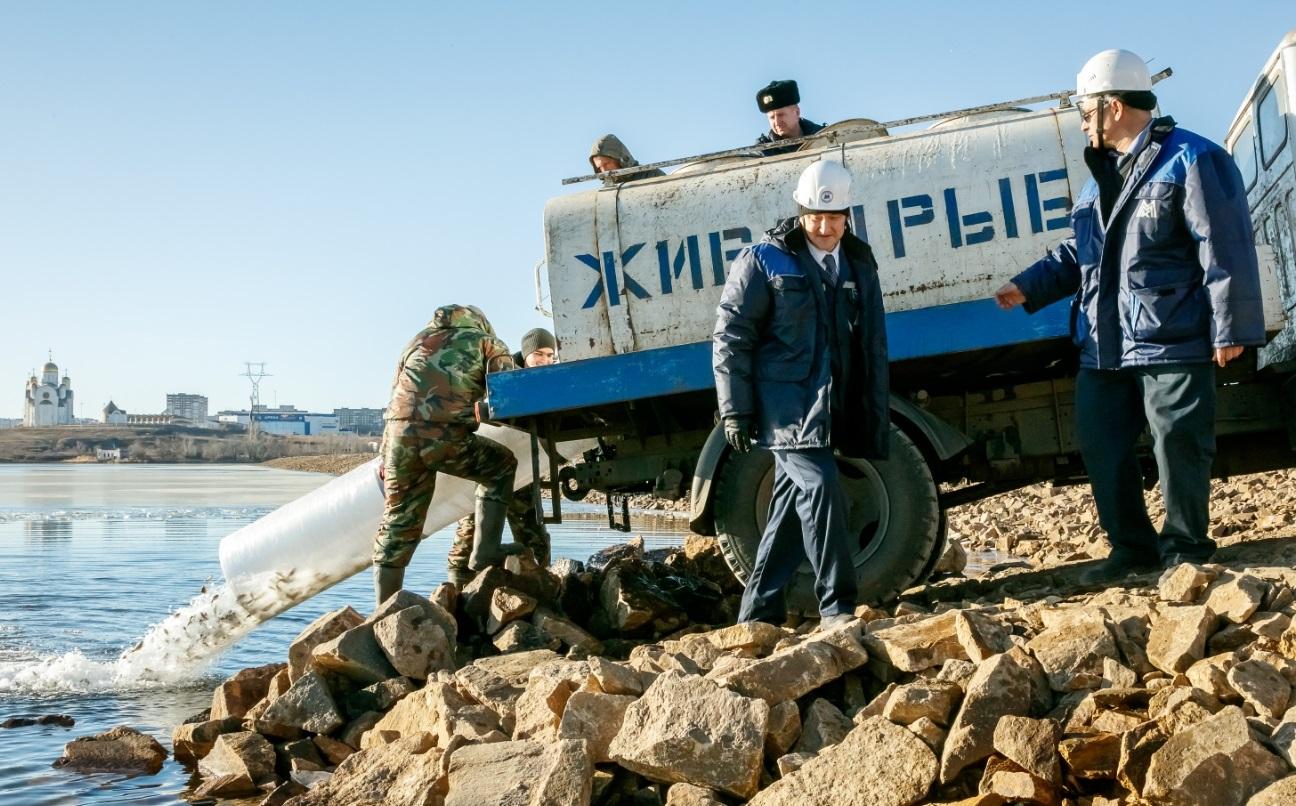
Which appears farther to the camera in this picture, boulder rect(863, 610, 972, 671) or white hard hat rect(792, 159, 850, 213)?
white hard hat rect(792, 159, 850, 213)

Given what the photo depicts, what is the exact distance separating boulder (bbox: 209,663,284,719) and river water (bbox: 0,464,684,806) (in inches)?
11.9

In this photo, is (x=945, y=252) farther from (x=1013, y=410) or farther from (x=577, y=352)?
(x=577, y=352)

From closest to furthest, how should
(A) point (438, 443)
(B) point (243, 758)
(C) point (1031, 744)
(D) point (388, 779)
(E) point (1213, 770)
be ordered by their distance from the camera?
(E) point (1213, 770) < (C) point (1031, 744) < (D) point (388, 779) < (B) point (243, 758) < (A) point (438, 443)

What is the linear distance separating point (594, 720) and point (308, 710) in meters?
1.62

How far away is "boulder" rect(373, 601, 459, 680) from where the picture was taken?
5113 millimetres

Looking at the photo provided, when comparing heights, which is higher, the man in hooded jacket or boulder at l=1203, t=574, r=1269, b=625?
the man in hooded jacket

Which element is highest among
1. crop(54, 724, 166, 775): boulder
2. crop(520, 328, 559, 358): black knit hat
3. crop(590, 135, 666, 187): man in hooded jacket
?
crop(590, 135, 666, 187): man in hooded jacket

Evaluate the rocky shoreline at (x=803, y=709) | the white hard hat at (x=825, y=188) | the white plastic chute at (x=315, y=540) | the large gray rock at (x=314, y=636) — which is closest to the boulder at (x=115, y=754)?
the rocky shoreline at (x=803, y=709)

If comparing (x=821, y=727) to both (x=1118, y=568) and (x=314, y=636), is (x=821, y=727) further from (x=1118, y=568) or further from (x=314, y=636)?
(x=314, y=636)

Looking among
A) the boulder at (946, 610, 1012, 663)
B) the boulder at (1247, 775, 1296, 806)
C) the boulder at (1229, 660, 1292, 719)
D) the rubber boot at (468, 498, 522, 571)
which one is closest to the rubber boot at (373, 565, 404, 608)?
the rubber boot at (468, 498, 522, 571)

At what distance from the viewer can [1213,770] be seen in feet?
9.67

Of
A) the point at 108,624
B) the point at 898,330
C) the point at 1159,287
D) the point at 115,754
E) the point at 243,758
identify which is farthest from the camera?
the point at 108,624

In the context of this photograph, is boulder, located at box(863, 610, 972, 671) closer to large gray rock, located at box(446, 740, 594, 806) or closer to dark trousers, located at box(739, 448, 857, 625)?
dark trousers, located at box(739, 448, 857, 625)

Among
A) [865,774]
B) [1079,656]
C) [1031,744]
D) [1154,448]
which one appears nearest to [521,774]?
[865,774]
